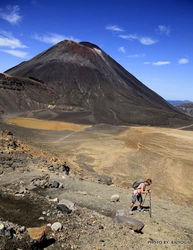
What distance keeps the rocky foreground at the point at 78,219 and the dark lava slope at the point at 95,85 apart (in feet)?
194

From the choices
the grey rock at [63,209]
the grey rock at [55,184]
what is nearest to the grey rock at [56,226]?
the grey rock at [63,209]

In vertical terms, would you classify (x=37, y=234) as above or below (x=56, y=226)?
above

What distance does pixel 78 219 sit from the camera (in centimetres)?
1015

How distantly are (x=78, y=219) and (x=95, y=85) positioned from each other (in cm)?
9590

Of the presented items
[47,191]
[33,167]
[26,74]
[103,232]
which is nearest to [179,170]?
[33,167]

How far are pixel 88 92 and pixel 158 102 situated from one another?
103 feet

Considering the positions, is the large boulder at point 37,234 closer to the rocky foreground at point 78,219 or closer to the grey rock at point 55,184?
the rocky foreground at point 78,219

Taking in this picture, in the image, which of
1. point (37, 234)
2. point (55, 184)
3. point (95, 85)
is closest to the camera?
point (37, 234)

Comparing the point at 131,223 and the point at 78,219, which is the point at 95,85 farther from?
the point at 78,219

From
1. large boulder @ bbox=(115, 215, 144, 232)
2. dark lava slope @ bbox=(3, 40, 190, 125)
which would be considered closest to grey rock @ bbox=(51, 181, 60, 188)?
large boulder @ bbox=(115, 215, 144, 232)

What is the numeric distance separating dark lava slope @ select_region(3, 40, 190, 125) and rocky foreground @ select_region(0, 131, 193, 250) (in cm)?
5900

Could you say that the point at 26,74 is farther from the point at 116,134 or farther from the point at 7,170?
the point at 7,170

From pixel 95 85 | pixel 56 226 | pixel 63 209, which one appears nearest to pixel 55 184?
pixel 63 209

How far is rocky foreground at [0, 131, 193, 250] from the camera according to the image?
8.56 m
